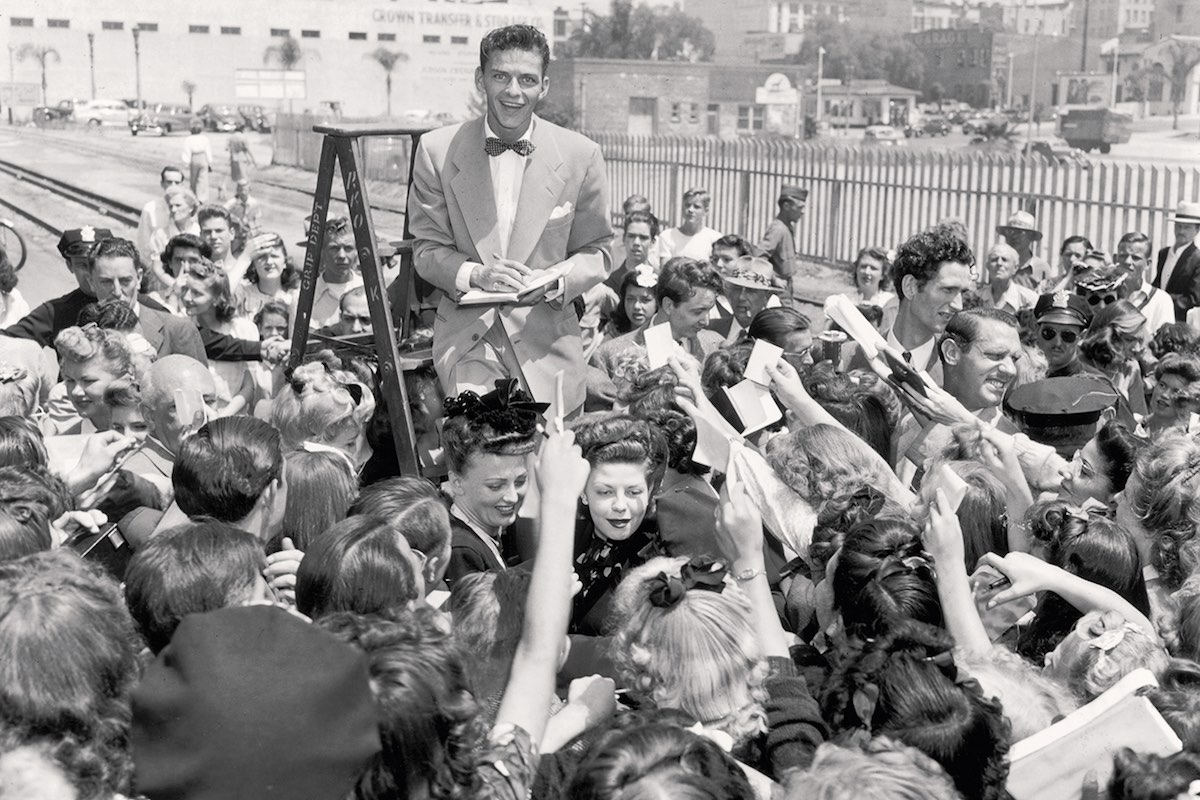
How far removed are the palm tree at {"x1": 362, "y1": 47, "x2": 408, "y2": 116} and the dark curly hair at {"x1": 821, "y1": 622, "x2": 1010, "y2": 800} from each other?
96516 millimetres

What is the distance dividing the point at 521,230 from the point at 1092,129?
216 ft

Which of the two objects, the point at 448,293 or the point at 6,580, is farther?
the point at 448,293

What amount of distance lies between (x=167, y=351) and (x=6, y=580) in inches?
135

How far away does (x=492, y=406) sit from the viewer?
383 centimetres

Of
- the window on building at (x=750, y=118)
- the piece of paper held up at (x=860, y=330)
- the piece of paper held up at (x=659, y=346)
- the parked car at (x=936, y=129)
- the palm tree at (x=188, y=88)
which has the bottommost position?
the piece of paper held up at (x=659, y=346)

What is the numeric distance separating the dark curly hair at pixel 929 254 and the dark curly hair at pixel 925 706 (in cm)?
295

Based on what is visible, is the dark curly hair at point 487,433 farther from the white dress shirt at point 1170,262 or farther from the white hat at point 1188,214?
the white hat at point 1188,214

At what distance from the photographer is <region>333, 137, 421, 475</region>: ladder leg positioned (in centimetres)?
452

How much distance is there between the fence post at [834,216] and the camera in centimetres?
1867

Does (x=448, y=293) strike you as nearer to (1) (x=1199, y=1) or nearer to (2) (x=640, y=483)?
(2) (x=640, y=483)

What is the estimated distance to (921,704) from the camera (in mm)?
2211

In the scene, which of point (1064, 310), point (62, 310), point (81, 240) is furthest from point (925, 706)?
point (81, 240)

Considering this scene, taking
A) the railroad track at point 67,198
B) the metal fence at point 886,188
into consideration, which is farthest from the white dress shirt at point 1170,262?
the railroad track at point 67,198

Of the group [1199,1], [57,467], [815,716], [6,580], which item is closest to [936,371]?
[815,716]
